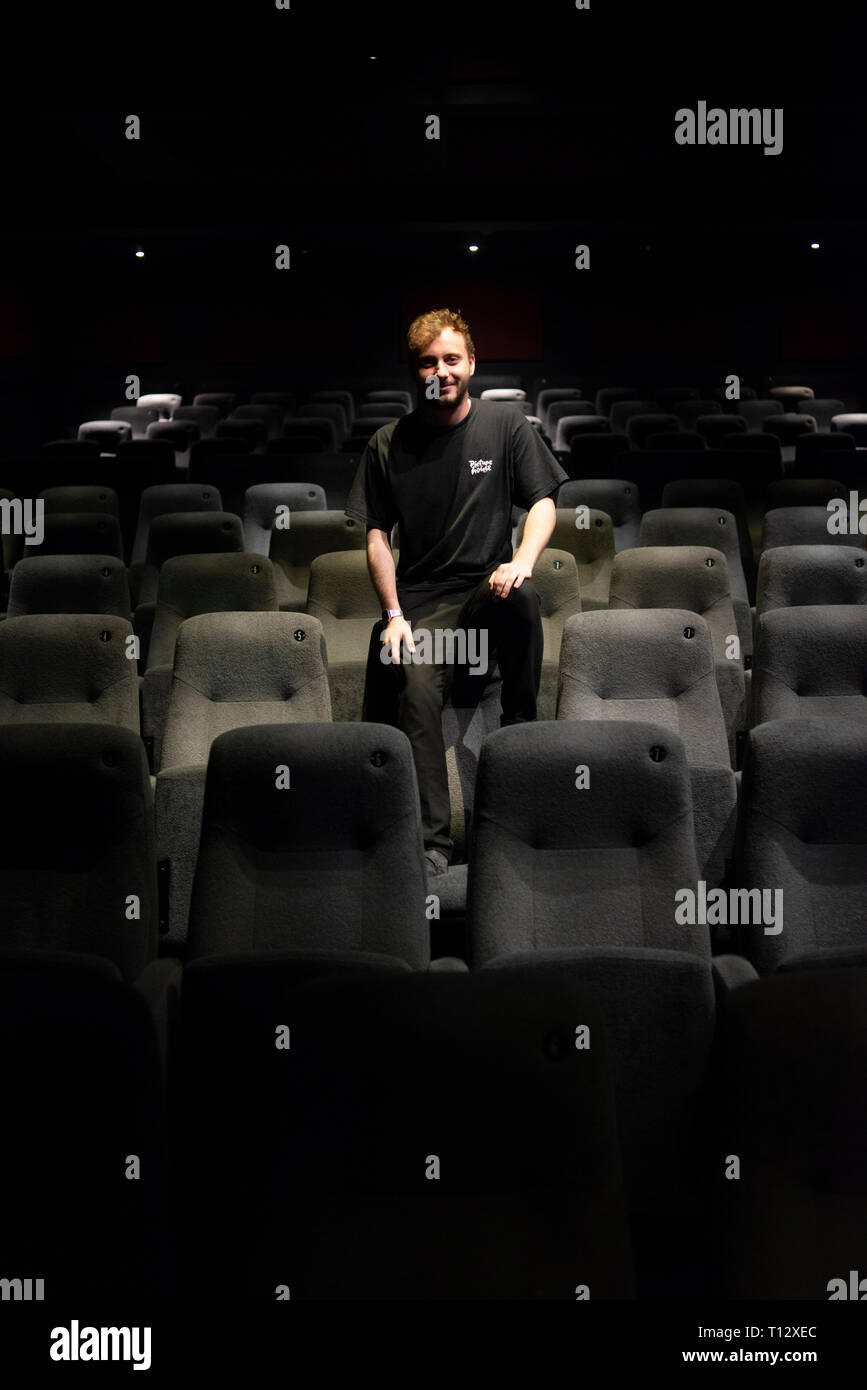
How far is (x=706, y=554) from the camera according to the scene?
3.95 m

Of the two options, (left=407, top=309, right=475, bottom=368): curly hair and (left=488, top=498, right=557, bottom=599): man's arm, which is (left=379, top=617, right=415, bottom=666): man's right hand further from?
(left=407, top=309, right=475, bottom=368): curly hair

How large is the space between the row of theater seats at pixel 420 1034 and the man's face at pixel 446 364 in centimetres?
107

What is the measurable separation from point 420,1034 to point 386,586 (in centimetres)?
167

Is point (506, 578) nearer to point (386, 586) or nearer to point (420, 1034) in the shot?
point (386, 586)

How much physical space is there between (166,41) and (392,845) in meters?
8.12

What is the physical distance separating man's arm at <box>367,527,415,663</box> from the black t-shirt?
5cm

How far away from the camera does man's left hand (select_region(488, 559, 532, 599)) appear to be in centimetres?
288

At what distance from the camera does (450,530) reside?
3.09 m

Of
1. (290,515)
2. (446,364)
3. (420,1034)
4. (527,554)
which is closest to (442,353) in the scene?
(446,364)

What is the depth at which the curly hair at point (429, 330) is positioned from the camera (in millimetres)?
2977

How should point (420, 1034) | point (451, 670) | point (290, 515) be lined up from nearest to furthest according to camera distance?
point (420, 1034) < point (451, 670) < point (290, 515)

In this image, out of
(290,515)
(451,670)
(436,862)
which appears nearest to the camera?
(436,862)

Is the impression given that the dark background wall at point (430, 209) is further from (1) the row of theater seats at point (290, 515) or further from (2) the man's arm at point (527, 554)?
(2) the man's arm at point (527, 554)
